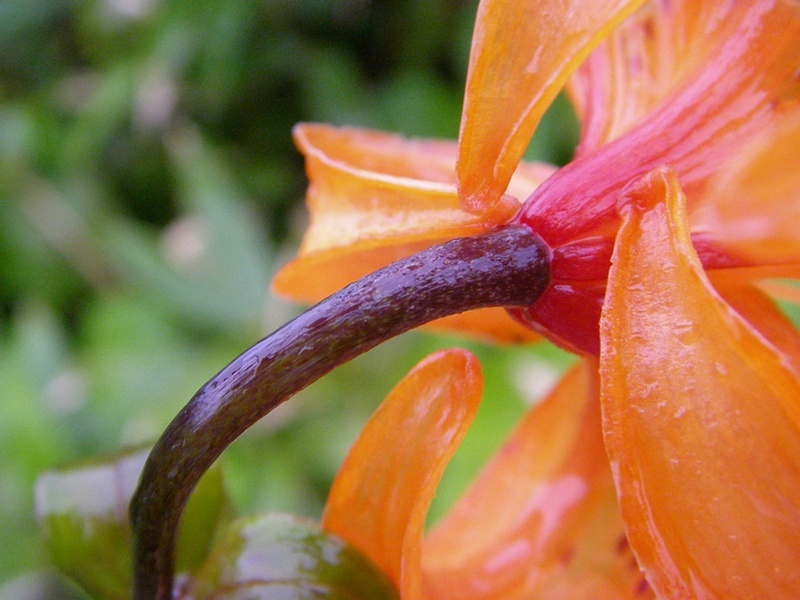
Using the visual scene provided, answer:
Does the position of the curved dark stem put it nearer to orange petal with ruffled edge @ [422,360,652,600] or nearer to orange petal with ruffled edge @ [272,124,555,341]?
orange petal with ruffled edge @ [272,124,555,341]

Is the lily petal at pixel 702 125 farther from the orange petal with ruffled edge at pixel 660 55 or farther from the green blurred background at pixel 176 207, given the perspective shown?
the green blurred background at pixel 176 207

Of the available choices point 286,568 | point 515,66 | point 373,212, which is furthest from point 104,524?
point 515,66

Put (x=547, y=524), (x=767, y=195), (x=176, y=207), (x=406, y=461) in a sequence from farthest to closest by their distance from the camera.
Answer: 1. (x=176, y=207)
2. (x=547, y=524)
3. (x=406, y=461)
4. (x=767, y=195)

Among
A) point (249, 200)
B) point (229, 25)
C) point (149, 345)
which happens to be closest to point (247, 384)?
point (149, 345)

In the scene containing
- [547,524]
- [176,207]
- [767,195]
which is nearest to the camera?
[767,195]

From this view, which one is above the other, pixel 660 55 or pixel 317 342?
pixel 660 55

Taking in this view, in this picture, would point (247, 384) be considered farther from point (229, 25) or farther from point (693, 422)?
point (229, 25)

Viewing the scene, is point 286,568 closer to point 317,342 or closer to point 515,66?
point 317,342
